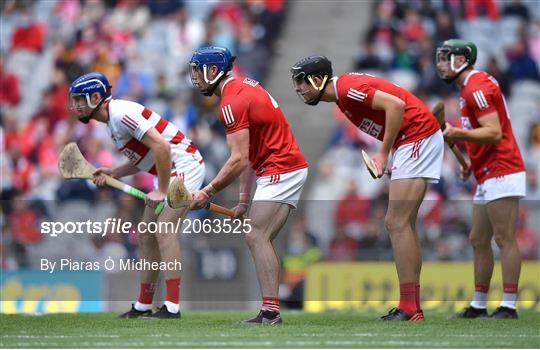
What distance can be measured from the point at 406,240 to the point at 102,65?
1111cm

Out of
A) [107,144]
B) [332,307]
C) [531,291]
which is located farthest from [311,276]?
[107,144]

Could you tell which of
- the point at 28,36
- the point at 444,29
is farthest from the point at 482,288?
the point at 28,36

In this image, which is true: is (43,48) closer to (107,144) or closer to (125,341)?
(107,144)

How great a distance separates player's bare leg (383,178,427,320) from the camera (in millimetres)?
9250

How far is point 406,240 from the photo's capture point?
9305mm

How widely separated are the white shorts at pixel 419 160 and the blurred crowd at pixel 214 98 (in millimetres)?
4684

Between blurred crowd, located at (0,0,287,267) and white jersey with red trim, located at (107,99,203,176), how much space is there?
5684 millimetres

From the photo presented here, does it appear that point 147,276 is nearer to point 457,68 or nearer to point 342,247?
point 457,68

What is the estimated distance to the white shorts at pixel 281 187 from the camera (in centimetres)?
911

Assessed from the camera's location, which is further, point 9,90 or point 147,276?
point 9,90

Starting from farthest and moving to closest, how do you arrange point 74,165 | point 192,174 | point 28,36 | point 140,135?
point 28,36, point 74,165, point 192,174, point 140,135

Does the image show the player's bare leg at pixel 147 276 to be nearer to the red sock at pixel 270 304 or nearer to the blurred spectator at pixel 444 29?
the red sock at pixel 270 304

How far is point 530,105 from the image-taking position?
17.4m

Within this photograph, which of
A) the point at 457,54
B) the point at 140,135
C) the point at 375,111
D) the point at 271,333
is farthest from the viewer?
the point at 457,54
